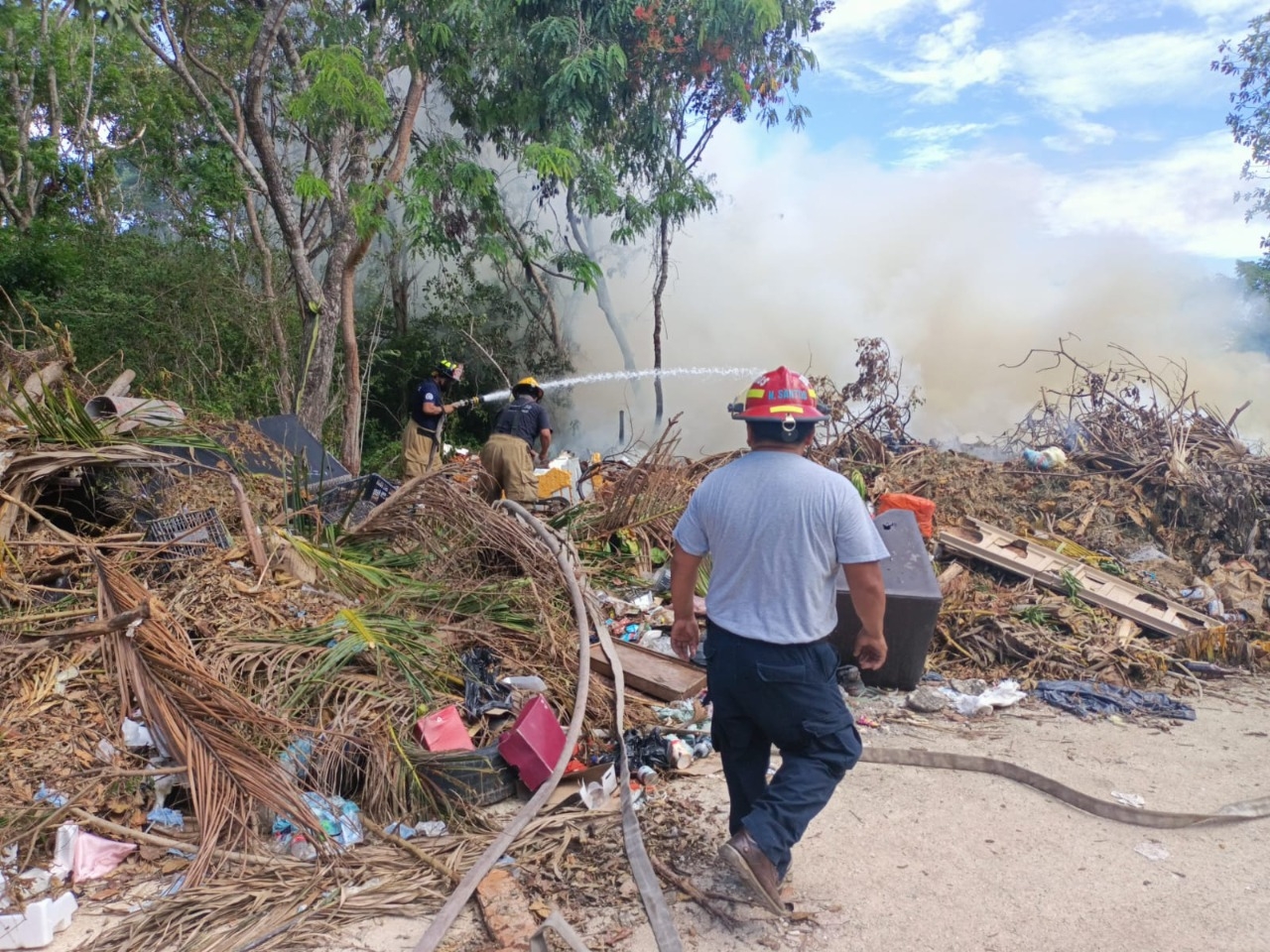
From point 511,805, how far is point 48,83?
41.3 ft

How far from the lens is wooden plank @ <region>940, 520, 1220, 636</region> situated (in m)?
5.81

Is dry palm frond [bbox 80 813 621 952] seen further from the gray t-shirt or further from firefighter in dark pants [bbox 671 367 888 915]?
the gray t-shirt

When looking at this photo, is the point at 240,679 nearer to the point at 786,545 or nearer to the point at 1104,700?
the point at 786,545

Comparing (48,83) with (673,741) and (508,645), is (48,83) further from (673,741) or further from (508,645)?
(673,741)

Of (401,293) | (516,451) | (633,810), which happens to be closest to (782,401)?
(633,810)

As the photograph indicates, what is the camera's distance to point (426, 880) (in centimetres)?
290

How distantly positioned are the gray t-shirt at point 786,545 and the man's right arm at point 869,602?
0.14 ft

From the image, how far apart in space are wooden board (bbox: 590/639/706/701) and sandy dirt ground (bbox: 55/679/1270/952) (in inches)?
29.8

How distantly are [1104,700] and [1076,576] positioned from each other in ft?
5.27

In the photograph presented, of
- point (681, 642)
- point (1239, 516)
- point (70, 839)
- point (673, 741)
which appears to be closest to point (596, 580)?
point (673, 741)

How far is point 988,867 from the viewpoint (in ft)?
9.93

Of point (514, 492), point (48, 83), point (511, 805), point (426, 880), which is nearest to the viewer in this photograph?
point (426, 880)

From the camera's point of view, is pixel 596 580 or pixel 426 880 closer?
pixel 426 880

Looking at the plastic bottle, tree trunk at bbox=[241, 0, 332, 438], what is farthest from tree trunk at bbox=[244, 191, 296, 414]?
the plastic bottle
